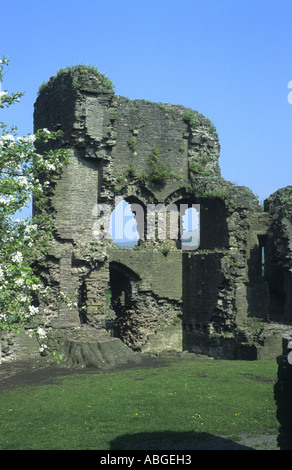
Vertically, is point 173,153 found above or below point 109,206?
above

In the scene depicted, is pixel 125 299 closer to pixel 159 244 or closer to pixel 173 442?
pixel 159 244

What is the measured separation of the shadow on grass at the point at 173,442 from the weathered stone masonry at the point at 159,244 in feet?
35.5

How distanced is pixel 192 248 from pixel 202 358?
705 centimetres

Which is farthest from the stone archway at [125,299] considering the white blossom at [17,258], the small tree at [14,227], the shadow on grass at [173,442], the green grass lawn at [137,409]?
the shadow on grass at [173,442]

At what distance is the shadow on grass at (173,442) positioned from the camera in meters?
10.7

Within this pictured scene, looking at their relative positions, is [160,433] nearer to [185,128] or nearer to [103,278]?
[103,278]

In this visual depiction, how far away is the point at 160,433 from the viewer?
11648 mm

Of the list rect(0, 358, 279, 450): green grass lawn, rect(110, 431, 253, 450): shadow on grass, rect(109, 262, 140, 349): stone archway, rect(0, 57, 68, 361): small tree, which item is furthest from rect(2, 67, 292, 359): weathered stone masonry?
rect(110, 431, 253, 450): shadow on grass

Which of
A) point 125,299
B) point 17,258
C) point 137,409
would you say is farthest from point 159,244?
point 17,258

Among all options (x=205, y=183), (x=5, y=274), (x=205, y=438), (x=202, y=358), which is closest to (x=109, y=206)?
(x=205, y=183)

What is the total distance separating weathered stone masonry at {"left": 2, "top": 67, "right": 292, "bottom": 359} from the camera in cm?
2450

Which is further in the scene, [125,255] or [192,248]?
[192,248]

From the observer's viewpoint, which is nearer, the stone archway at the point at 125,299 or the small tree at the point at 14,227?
the small tree at the point at 14,227

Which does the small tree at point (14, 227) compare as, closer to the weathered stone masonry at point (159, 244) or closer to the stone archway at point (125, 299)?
the weathered stone masonry at point (159, 244)
